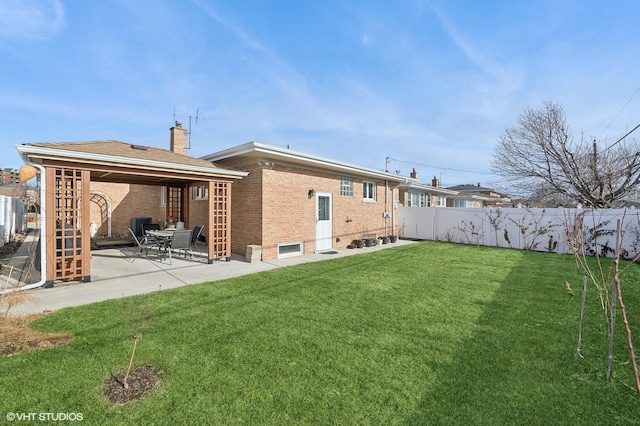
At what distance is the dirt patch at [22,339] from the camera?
332 centimetres

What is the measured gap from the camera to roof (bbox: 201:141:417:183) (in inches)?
340

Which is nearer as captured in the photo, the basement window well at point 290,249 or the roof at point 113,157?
the roof at point 113,157

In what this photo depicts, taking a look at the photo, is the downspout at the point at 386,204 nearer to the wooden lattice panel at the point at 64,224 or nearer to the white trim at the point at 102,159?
the white trim at the point at 102,159

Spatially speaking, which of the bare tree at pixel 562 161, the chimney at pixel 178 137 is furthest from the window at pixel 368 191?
the bare tree at pixel 562 161

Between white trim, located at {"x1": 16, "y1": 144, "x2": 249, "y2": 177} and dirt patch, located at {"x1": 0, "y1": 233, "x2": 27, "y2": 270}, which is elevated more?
white trim, located at {"x1": 16, "y1": 144, "x2": 249, "y2": 177}

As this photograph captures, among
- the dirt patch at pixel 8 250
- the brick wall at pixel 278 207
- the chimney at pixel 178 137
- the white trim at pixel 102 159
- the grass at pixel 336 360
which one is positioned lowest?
the grass at pixel 336 360

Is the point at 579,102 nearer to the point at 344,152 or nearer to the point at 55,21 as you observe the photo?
the point at 344,152

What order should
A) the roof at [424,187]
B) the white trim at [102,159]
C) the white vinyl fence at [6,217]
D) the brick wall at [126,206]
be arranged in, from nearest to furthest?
the white trim at [102,159], the white vinyl fence at [6,217], the brick wall at [126,206], the roof at [424,187]

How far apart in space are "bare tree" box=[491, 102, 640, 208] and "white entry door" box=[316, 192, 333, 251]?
1326cm

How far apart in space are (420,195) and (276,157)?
14442mm

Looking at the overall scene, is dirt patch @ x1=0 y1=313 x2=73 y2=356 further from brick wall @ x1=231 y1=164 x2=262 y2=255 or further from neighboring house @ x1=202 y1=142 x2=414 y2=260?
brick wall @ x1=231 y1=164 x2=262 y2=255

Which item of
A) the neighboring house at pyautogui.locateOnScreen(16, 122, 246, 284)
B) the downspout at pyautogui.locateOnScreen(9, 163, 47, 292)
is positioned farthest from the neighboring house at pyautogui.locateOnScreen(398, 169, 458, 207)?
the downspout at pyautogui.locateOnScreen(9, 163, 47, 292)

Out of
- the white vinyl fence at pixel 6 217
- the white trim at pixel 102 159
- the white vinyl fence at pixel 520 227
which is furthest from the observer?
the white vinyl fence at pixel 6 217

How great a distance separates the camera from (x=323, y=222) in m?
11.3
